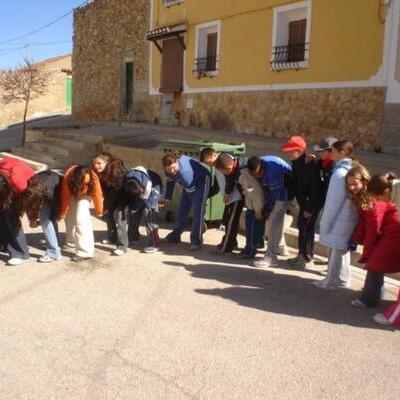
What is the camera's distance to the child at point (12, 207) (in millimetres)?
5281

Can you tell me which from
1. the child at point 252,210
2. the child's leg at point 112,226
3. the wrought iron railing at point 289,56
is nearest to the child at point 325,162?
the child at point 252,210

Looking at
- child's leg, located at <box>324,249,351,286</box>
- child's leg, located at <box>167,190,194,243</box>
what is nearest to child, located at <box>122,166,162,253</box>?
child's leg, located at <box>167,190,194,243</box>

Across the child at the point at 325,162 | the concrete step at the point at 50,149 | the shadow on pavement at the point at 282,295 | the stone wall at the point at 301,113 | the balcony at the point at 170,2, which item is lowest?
the shadow on pavement at the point at 282,295

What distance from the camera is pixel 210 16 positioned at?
1517 cm

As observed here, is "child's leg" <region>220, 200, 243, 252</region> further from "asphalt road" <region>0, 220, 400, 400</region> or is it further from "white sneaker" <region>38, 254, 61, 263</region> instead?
"white sneaker" <region>38, 254, 61, 263</region>

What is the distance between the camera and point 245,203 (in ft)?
18.6

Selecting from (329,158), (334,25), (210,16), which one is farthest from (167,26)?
(329,158)

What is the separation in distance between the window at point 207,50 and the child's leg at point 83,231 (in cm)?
1044

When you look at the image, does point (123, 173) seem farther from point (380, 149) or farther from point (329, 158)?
point (380, 149)

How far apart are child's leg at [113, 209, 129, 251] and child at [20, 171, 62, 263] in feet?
2.27

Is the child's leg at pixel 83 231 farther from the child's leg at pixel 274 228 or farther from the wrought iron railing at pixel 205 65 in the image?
the wrought iron railing at pixel 205 65

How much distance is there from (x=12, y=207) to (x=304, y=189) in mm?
3092

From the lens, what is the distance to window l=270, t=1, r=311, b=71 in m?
11.9

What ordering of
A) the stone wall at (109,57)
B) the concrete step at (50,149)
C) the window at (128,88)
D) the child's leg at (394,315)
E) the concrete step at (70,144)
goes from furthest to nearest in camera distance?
the window at (128,88) → the stone wall at (109,57) → the concrete step at (70,144) → the concrete step at (50,149) → the child's leg at (394,315)
